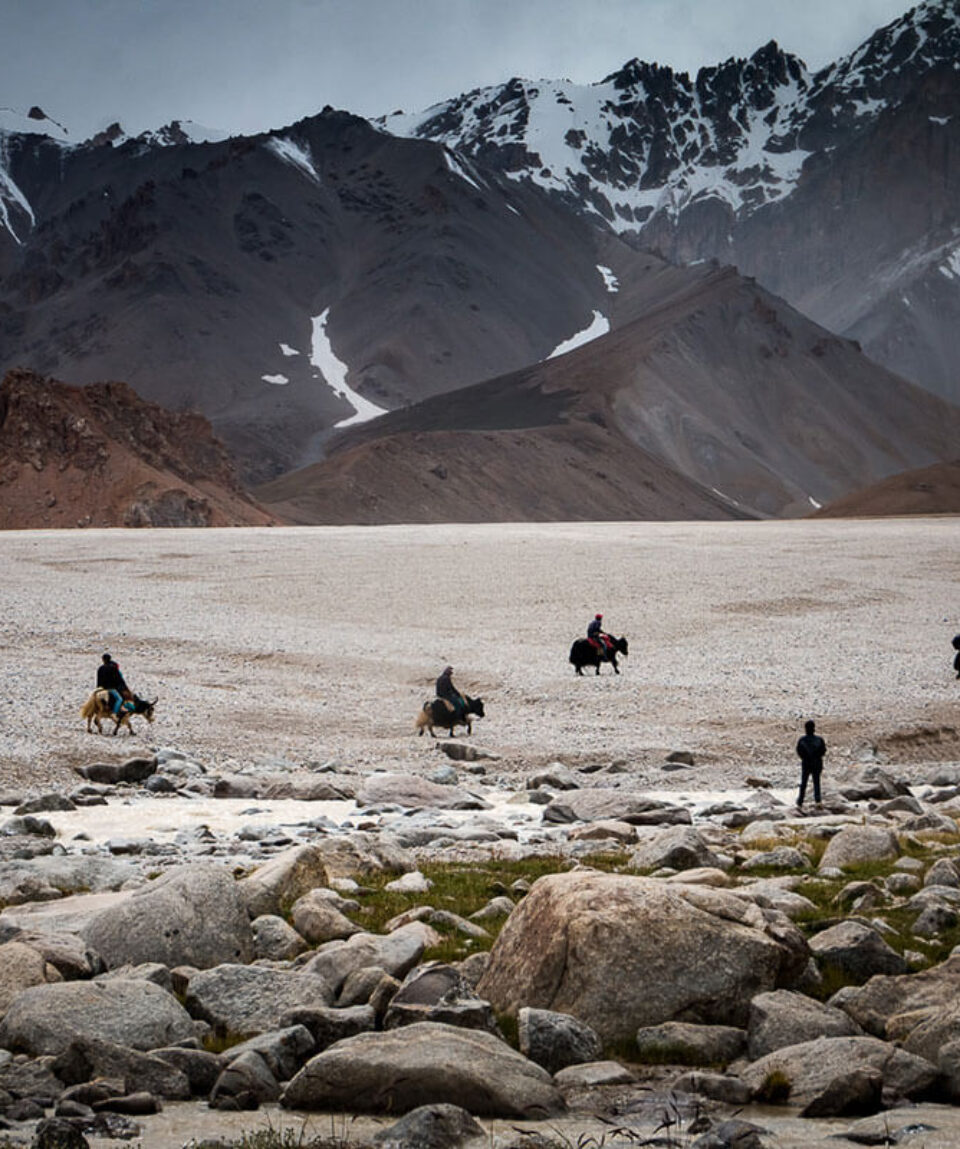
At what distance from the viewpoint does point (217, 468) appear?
148 metres

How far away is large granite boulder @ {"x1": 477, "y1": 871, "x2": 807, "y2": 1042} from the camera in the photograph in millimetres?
9922

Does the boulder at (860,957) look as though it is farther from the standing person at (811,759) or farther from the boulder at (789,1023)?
the standing person at (811,759)

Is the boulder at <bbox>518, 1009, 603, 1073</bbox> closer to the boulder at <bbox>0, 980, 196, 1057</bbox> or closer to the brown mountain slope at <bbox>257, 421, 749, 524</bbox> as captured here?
the boulder at <bbox>0, 980, 196, 1057</bbox>

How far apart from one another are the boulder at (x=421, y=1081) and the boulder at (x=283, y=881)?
12.1 feet

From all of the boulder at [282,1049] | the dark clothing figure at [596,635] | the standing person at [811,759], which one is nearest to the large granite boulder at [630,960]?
the boulder at [282,1049]

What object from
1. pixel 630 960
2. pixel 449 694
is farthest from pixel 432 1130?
pixel 449 694

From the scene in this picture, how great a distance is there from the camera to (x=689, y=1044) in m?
9.53

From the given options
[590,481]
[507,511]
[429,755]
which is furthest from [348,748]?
[590,481]

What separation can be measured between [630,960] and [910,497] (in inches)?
5261

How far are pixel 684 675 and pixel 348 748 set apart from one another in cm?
1153

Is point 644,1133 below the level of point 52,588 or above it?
below

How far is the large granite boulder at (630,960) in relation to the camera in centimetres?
992

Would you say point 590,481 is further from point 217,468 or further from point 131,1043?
point 131,1043

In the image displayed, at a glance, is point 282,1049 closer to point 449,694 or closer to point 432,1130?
point 432,1130
